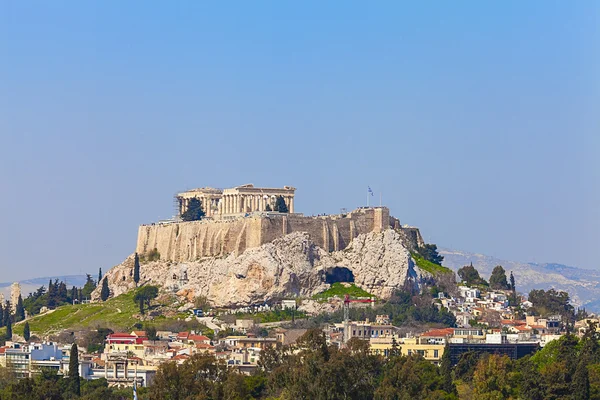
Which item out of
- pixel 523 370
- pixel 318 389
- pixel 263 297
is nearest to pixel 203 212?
pixel 263 297

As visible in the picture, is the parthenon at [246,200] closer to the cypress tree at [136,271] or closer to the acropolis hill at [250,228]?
the acropolis hill at [250,228]

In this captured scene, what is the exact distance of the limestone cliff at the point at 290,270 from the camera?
131m

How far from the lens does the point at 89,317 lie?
438 ft

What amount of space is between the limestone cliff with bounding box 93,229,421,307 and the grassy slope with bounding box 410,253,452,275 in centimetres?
294

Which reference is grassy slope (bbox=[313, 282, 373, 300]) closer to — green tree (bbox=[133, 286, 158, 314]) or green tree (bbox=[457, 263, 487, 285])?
green tree (bbox=[133, 286, 158, 314])

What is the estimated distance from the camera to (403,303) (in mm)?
132375

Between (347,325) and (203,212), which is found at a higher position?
(203,212)

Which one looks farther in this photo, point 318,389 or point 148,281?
point 148,281

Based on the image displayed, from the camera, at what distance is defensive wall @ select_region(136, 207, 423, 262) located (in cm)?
13488

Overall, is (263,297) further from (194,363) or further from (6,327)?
Answer: (194,363)

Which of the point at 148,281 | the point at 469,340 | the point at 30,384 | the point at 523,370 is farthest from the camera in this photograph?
the point at 148,281

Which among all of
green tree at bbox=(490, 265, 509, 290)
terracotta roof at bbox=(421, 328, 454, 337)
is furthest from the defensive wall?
terracotta roof at bbox=(421, 328, 454, 337)

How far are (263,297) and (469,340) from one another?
21.2m

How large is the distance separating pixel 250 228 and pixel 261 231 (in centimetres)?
155
